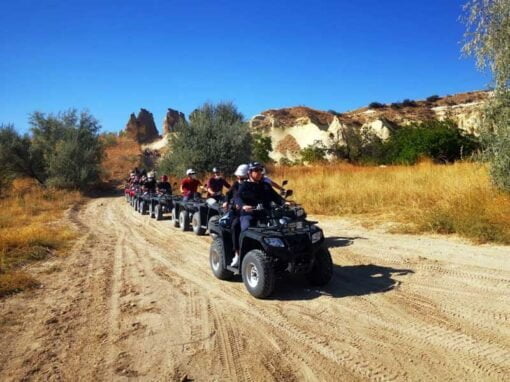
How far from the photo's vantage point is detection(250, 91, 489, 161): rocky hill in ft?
121

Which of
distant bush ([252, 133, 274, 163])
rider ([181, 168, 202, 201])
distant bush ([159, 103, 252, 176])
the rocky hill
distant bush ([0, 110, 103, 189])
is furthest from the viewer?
the rocky hill

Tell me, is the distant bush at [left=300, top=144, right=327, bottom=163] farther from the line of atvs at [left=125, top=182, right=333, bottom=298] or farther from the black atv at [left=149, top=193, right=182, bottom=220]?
the line of atvs at [left=125, top=182, right=333, bottom=298]

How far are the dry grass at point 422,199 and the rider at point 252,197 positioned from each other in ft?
13.5

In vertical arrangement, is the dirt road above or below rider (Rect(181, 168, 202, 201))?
below

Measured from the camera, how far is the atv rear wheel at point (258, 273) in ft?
17.8

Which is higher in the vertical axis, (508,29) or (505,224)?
(508,29)

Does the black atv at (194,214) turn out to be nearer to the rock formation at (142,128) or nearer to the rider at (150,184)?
the rider at (150,184)

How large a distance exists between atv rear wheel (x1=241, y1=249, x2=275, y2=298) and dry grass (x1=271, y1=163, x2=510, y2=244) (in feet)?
14.9

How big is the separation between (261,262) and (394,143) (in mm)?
25879

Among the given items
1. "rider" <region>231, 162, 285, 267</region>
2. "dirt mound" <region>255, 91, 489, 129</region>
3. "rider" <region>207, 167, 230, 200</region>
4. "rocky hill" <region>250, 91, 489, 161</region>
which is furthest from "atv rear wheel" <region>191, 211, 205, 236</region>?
"dirt mound" <region>255, 91, 489, 129</region>

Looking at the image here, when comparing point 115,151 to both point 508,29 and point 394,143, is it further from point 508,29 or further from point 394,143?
point 508,29

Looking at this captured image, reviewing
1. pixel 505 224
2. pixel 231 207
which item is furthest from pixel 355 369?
pixel 505 224

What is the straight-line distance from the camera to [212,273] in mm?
7074

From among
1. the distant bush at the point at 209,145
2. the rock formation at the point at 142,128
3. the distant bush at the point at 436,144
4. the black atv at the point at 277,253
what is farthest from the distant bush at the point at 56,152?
the rock formation at the point at 142,128
